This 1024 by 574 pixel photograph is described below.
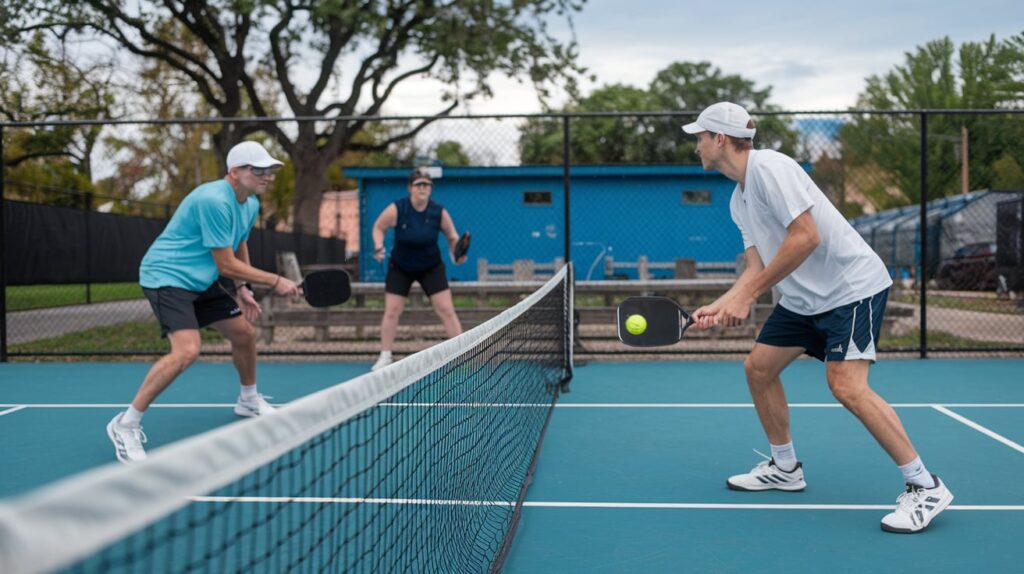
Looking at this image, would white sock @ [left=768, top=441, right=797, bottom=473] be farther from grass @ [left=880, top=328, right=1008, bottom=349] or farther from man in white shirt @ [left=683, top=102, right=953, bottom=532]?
grass @ [left=880, top=328, right=1008, bottom=349]

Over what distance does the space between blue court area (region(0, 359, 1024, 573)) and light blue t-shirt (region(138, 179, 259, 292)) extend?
1.10 meters

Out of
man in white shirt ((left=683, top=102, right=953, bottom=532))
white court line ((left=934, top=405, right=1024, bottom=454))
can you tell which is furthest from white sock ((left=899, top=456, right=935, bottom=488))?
white court line ((left=934, top=405, right=1024, bottom=454))

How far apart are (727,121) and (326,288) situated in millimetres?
2958

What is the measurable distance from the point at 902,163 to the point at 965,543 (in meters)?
22.8

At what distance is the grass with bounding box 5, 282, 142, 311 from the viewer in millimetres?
15580

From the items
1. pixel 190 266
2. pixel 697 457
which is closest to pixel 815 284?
pixel 697 457

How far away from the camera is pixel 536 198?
19.1 meters

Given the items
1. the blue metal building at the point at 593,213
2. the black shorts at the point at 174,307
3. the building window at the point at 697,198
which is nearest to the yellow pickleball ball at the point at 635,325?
the black shorts at the point at 174,307

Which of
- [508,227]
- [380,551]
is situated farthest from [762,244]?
[508,227]

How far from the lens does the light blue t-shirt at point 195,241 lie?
5.20m

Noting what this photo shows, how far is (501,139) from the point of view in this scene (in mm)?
10781

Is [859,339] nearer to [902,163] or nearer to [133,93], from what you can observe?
[133,93]

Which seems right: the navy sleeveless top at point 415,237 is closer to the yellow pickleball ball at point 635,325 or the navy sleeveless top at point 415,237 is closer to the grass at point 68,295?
the yellow pickleball ball at point 635,325

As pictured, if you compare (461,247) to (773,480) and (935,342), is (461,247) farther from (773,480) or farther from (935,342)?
(935,342)
